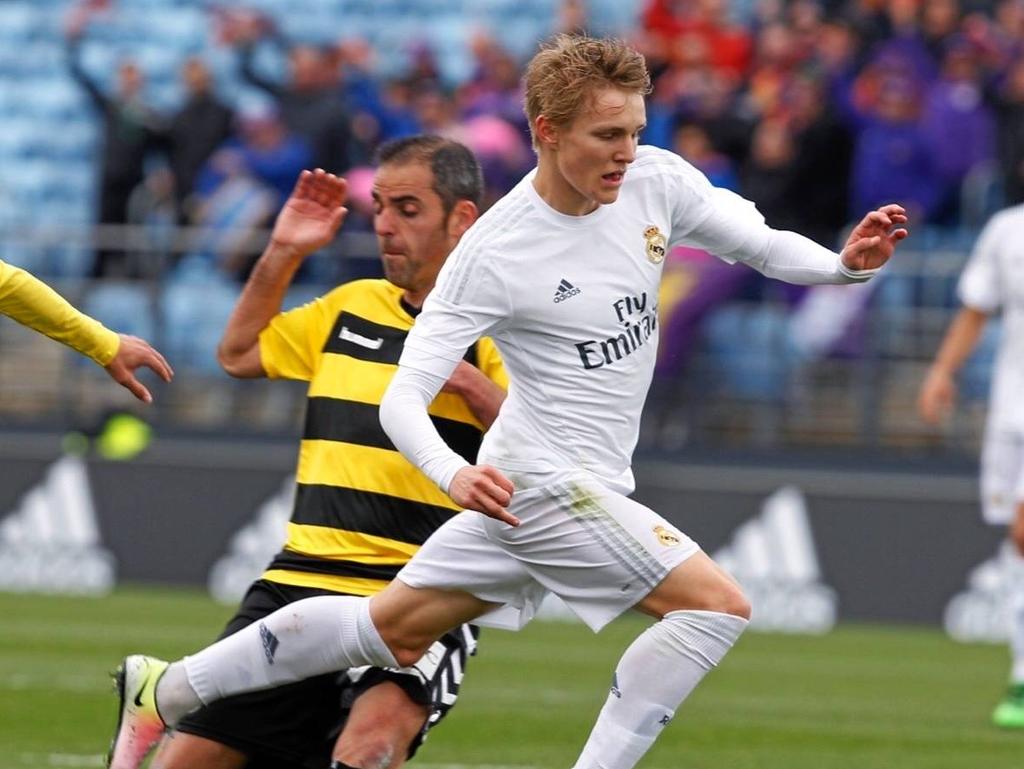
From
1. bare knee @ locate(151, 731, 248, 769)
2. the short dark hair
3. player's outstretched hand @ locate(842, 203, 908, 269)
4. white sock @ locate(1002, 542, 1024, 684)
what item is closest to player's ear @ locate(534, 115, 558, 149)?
the short dark hair

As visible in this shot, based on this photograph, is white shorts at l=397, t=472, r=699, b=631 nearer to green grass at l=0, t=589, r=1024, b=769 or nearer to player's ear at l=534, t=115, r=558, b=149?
player's ear at l=534, t=115, r=558, b=149

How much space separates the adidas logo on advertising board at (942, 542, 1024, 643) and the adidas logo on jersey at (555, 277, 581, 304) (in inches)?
381

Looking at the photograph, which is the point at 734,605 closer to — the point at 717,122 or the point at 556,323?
the point at 556,323

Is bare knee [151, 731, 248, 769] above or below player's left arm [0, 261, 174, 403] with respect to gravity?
below

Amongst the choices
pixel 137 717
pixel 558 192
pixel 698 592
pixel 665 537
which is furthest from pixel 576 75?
pixel 137 717

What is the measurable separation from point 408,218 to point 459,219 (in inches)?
6.1

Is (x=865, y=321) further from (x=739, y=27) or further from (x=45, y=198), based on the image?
(x=45, y=198)

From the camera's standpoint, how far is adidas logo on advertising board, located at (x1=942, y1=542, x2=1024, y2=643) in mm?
15039

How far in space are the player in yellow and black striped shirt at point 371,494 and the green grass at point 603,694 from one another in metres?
1.62

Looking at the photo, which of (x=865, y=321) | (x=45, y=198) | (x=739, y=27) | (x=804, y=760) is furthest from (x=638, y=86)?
(x=45, y=198)

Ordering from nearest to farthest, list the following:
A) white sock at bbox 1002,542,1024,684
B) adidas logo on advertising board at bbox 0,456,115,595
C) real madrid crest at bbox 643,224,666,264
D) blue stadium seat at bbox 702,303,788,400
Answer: real madrid crest at bbox 643,224,666,264 < white sock at bbox 1002,542,1024,684 < blue stadium seat at bbox 702,303,788,400 < adidas logo on advertising board at bbox 0,456,115,595

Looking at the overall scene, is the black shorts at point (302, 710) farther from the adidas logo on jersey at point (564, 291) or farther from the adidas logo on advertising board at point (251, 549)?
the adidas logo on advertising board at point (251, 549)

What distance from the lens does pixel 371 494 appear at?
256 inches

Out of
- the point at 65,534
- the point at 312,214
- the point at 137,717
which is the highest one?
the point at 312,214
